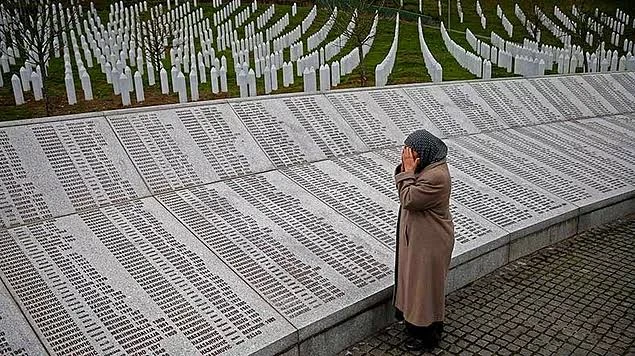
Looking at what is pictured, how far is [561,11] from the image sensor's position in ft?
109

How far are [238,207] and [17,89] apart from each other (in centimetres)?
879

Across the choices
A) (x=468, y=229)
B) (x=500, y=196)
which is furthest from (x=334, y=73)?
(x=468, y=229)

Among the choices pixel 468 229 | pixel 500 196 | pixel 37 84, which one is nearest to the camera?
pixel 468 229

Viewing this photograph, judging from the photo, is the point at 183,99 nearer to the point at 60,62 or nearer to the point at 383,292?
the point at 383,292

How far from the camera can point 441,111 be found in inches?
348

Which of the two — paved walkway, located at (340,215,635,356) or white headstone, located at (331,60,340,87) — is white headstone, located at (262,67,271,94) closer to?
white headstone, located at (331,60,340,87)

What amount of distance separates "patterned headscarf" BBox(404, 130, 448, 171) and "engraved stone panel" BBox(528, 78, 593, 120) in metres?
6.66

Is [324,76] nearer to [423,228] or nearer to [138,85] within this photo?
[138,85]

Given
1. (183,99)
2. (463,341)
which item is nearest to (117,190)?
(463,341)

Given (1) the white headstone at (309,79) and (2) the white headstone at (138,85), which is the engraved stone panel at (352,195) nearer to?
(1) the white headstone at (309,79)

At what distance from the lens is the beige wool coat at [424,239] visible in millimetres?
4164

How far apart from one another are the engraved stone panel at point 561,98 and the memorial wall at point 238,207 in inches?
45.6

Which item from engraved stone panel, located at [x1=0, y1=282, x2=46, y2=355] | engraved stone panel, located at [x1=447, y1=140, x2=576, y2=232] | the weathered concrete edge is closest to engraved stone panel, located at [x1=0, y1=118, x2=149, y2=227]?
engraved stone panel, located at [x1=0, y1=282, x2=46, y2=355]

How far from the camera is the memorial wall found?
4.14m
